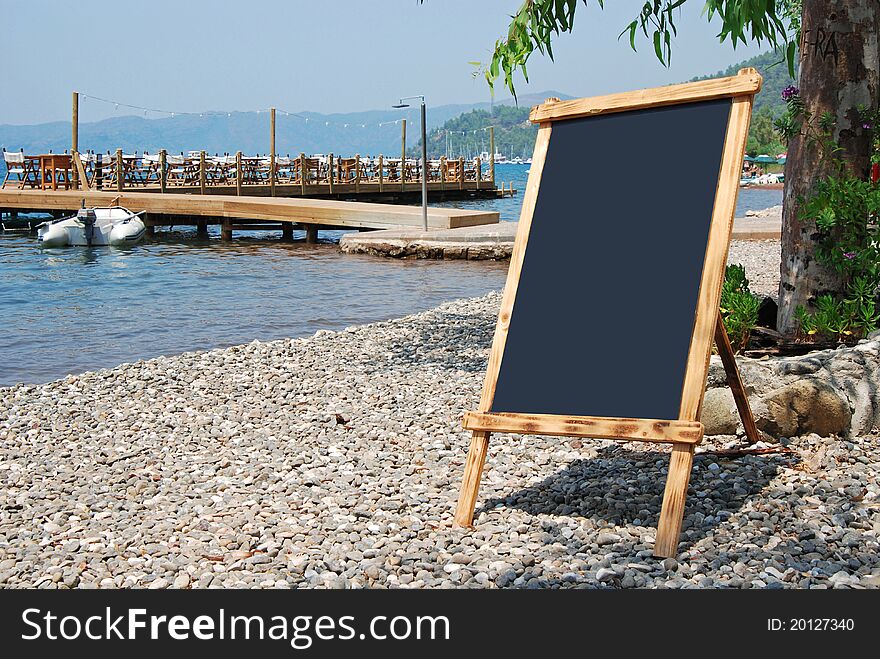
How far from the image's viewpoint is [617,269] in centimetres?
361

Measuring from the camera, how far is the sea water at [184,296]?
10.8 metres

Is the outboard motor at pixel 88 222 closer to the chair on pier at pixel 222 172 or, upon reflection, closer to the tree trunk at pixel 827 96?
the chair on pier at pixel 222 172

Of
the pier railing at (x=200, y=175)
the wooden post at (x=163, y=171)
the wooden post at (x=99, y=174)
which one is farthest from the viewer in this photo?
the wooden post at (x=99, y=174)

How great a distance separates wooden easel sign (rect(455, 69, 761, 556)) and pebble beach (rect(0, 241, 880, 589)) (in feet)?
0.95

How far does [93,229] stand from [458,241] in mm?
11174

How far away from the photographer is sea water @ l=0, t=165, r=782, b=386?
10.8m

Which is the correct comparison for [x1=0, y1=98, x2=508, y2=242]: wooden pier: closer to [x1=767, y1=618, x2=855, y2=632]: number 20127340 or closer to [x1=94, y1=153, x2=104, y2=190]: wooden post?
[x1=94, y1=153, x2=104, y2=190]: wooden post

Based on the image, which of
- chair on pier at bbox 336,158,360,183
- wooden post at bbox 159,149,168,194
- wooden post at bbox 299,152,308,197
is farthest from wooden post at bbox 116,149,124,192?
chair on pier at bbox 336,158,360,183

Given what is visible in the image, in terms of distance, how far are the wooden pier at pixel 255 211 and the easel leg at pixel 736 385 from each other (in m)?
17.8

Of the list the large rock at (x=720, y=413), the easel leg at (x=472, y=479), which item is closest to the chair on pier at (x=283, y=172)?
the large rock at (x=720, y=413)

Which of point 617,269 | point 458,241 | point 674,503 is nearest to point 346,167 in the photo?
point 458,241

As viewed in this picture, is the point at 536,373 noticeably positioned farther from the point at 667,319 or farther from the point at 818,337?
the point at 818,337

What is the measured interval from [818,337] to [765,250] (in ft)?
39.8

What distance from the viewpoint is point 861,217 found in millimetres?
5102
